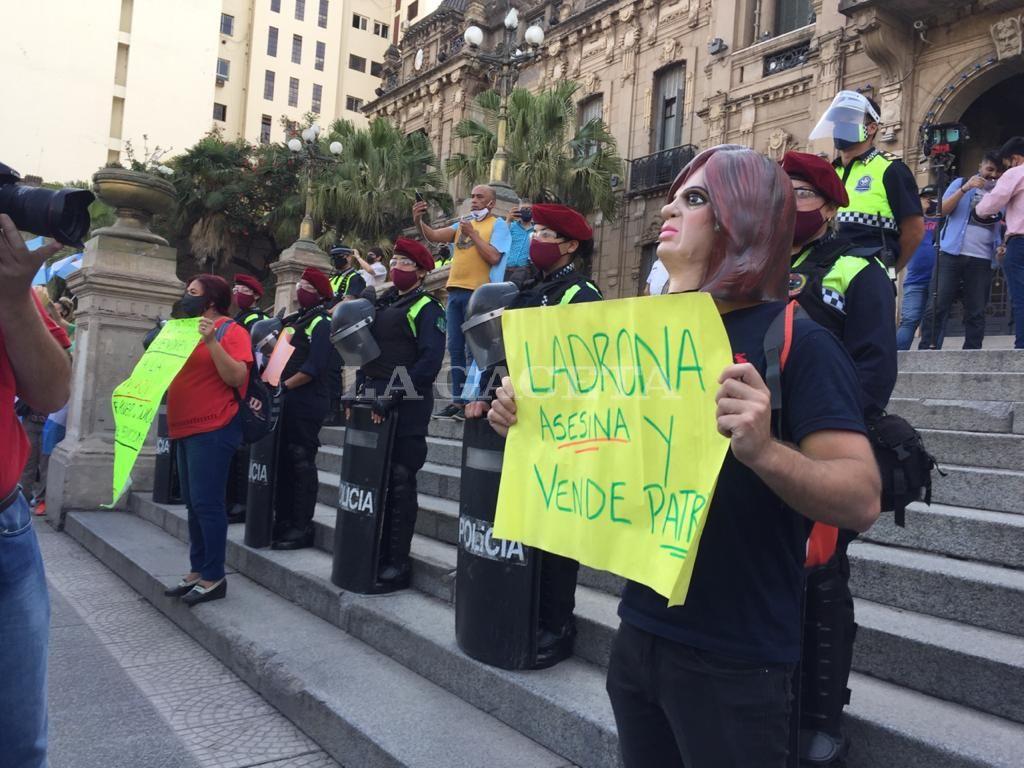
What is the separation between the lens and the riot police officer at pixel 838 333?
2500 mm

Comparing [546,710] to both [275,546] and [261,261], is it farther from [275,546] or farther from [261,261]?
[261,261]

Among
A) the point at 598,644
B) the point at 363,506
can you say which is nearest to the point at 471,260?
the point at 363,506

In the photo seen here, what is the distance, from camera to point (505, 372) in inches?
155

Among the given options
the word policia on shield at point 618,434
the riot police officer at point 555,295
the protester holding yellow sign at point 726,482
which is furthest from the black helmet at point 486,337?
the protester holding yellow sign at point 726,482

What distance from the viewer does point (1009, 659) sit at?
9.02ft

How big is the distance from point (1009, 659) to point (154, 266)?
855 centimetres

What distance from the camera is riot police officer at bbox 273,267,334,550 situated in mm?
5961

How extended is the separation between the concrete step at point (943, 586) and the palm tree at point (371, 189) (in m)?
23.2

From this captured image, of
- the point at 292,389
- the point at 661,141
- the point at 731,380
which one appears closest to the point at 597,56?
the point at 661,141

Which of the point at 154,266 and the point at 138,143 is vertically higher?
the point at 138,143

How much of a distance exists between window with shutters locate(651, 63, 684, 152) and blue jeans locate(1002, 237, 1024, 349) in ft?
53.6

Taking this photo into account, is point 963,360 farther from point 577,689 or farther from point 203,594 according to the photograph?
point 203,594

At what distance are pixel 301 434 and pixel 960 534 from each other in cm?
434

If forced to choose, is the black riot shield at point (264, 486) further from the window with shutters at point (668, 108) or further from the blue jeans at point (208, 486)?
the window with shutters at point (668, 108)
